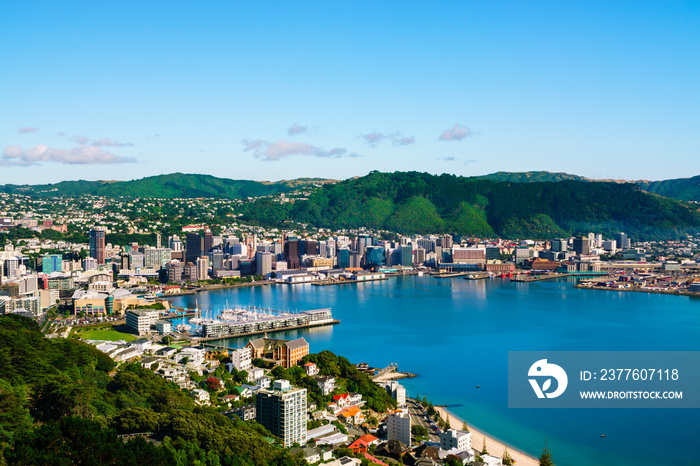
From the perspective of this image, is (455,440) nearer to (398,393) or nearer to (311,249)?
(398,393)

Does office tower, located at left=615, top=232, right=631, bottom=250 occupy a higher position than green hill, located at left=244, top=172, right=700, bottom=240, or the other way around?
green hill, located at left=244, top=172, right=700, bottom=240

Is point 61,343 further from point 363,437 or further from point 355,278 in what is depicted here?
point 355,278

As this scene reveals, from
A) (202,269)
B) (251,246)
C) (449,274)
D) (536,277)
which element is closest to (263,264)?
(202,269)

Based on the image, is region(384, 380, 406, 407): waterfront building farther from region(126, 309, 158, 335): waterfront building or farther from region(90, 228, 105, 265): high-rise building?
region(90, 228, 105, 265): high-rise building

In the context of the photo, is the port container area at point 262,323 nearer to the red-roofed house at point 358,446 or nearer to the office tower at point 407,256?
the red-roofed house at point 358,446

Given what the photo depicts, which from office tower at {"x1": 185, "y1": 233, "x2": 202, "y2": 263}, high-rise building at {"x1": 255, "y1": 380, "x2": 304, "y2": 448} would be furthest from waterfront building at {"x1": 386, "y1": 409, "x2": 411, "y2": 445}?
office tower at {"x1": 185, "y1": 233, "x2": 202, "y2": 263}

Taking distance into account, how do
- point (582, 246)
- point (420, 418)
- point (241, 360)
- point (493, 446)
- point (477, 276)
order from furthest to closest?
point (582, 246) → point (477, 276) → point (241, 360) → point (420, 418) → point (493, 446)

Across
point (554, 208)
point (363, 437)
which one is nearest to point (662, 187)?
point (554, 208)
